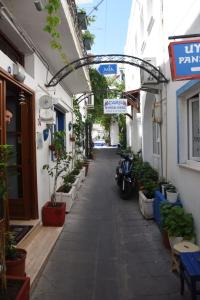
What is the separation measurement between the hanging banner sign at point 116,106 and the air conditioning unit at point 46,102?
893cm

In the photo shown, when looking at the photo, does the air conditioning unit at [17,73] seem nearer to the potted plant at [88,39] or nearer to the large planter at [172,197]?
the large planter at [172,197]

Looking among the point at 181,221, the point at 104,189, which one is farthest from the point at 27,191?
the point at 104,189

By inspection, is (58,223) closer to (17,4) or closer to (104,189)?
(17,4)

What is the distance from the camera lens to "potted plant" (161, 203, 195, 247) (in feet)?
16.2

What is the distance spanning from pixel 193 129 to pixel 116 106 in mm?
10041

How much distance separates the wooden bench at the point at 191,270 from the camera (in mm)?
3335

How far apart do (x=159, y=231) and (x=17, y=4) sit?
4.33 m

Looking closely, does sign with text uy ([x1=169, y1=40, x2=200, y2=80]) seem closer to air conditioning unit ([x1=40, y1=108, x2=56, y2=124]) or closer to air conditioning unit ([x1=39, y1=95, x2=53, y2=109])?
air conditioning unit ([x1=39, y1=95, x2=53, y2=109])

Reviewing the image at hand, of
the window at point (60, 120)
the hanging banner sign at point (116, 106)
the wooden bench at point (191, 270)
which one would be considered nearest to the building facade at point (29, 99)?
the window at point (60, 120)

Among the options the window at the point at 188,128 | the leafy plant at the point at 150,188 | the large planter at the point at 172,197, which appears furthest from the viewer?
the leafy plant at the point at 150,188

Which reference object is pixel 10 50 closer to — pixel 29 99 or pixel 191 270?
pixel 29 99

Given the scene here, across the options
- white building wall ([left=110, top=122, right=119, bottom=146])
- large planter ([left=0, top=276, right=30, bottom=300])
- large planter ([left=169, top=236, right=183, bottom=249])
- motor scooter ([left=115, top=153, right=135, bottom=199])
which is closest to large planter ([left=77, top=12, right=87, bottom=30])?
motor scooter ([left=115, top=153, right=135, bottom=199])

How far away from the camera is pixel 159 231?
21.0 feet

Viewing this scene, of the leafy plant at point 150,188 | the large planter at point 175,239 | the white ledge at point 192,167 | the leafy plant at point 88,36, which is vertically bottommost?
the large planter at point 175,239
